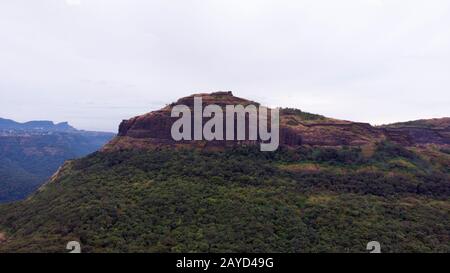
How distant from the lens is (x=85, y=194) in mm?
43844

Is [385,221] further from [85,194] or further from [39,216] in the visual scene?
[39,216]

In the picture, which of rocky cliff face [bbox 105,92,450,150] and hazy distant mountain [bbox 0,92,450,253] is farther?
rocky cliff face [bbox 105,92,450,150]

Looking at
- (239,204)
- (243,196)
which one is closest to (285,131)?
(243,196)

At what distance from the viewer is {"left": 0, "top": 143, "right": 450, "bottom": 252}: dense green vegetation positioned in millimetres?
35219

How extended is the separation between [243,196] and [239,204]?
A: 2.44 metres

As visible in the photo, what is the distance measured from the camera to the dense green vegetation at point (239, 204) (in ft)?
116

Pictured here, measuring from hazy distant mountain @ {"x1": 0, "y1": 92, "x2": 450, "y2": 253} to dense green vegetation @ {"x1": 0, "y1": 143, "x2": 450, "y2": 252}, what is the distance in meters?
0.14

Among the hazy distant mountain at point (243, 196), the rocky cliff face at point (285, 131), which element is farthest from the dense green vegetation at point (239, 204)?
the rocky cliff face at point (285, 131)

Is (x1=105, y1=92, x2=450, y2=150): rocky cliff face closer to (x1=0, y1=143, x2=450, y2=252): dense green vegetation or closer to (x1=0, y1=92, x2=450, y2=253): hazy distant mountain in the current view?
(x1=0, y1=92, x2=450, y2=253): hazy distant mountain

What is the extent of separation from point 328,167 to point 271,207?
16420 millimetres

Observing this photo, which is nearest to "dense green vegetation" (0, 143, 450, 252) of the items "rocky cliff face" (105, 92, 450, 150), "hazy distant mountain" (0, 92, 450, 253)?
"hazy distant mountain" (0, 92, 450, 253)

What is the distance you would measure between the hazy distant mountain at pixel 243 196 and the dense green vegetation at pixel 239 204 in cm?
14

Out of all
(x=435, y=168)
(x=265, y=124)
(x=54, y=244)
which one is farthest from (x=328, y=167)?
(x=54, y=244)

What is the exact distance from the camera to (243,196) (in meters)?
43.9
